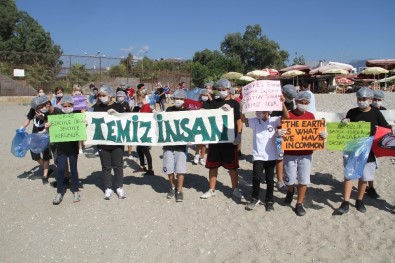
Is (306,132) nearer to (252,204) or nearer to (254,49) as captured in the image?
(252,204)

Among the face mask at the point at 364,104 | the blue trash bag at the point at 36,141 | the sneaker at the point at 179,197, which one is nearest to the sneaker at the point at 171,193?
the sneaker at the point at 179,197

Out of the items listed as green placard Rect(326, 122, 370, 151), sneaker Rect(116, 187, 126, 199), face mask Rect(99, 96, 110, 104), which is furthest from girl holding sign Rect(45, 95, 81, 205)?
green placard Rect(326, 122, 370, 151)

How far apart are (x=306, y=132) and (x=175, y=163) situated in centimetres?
234

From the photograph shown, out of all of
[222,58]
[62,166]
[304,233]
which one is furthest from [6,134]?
[222,58]

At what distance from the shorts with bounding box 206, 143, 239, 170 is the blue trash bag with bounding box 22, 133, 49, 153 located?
132 inches

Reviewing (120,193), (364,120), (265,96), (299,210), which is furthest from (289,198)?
(120,193)

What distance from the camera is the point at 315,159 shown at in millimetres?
8984

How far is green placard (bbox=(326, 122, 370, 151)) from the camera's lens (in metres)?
5.31

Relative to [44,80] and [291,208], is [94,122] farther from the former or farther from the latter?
[44,80]

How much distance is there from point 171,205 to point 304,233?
2280 mm

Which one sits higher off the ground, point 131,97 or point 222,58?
point 222,58

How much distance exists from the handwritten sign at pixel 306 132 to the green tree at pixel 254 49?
63488 millimetres

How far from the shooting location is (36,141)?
22.6 feet

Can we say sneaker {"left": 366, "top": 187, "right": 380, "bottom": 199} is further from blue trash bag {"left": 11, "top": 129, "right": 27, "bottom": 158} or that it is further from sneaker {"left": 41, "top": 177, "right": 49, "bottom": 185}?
blue trash bag {"left": 11, "top": 129, "right": 27, "bottom": 158}
